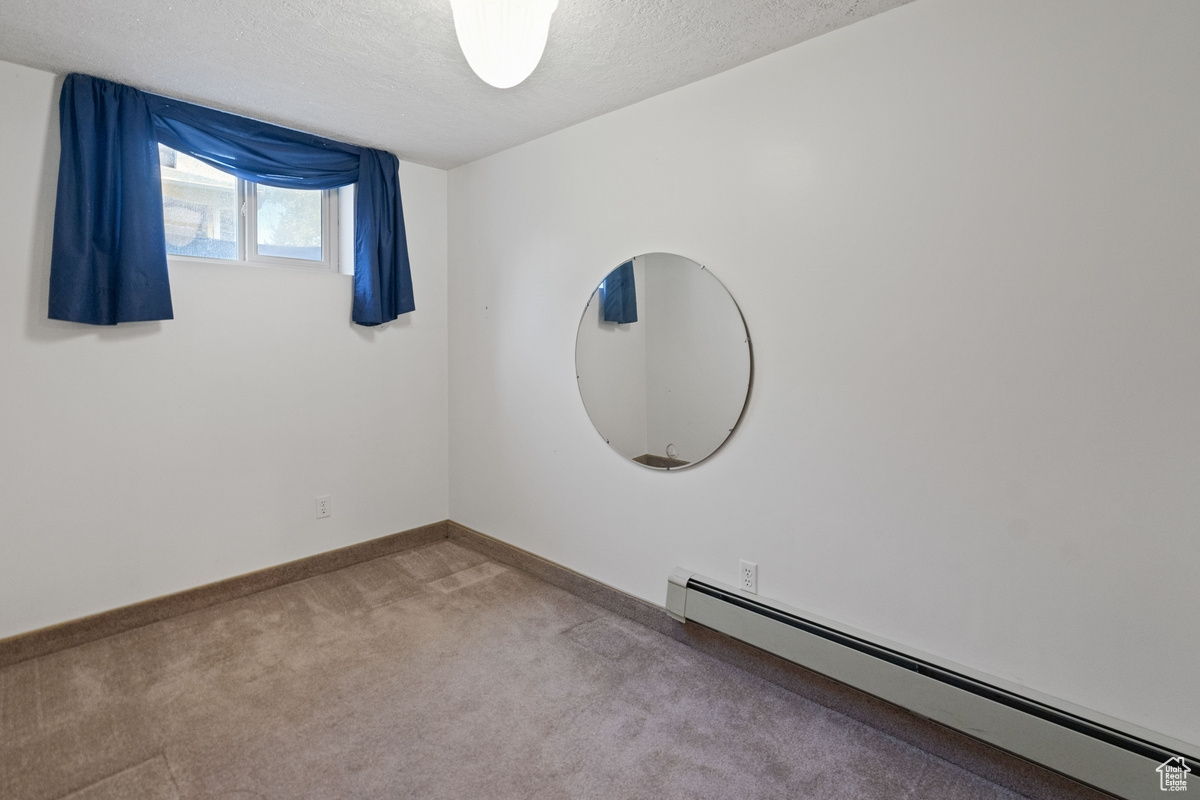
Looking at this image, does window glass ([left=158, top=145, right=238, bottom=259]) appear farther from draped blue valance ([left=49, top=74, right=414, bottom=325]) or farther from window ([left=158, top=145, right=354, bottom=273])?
draped blue valance ([left=49, top=74, right=414, bottom=325])

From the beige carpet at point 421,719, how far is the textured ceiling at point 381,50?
2.18 m

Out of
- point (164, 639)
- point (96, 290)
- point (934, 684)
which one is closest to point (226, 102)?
point (96, 290)

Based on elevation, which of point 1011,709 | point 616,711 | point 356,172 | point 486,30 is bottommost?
point 616,711

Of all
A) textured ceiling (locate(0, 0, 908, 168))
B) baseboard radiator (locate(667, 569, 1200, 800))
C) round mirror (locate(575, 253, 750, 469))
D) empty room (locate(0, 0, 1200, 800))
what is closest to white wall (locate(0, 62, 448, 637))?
empty room (locate(0, 0, 1200, 800))

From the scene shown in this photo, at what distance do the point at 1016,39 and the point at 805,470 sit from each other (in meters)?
1.36

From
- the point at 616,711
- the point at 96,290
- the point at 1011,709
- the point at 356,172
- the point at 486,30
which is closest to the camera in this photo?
the point at 486,30

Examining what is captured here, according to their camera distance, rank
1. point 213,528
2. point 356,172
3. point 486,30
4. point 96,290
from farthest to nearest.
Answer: point 356,172, point 213,528, point 96,290, point 486,30

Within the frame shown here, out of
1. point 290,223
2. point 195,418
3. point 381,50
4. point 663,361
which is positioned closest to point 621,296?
point 663,361

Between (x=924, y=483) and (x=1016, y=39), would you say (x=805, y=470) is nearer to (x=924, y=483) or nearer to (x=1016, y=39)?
(x=924, y=483)

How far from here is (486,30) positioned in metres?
1.45

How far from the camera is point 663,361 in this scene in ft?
8.36

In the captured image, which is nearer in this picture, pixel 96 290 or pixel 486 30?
pixel 486 30

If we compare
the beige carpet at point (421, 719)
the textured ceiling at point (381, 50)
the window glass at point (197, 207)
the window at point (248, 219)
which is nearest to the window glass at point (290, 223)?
the window at point (248, 219)

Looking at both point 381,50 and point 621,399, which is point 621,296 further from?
point 381,50
